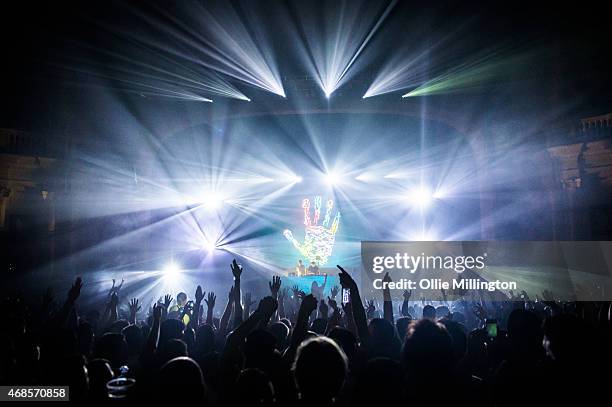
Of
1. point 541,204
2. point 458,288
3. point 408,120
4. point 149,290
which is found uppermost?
point 408,120

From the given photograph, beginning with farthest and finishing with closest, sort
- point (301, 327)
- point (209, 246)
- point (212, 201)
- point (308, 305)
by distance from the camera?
1. point (212, 201)
2. point (209, 246)
3. point (308, 305)
4. point (301, 327)

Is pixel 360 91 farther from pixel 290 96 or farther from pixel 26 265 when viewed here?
Result: pixel 26 265

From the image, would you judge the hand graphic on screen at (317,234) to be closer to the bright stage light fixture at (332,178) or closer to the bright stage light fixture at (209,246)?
the bright stage light fixture at (332,178)

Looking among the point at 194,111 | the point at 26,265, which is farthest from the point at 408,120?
the point at 26,265

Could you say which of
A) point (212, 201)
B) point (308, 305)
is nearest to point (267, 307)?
point (308, 305)

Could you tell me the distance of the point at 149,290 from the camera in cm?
1855

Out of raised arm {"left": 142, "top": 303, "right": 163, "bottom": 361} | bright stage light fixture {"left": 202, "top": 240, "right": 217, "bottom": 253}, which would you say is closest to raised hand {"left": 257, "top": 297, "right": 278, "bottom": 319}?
raised arm {"left": 142, "top": 303, "right": 163, "bottom": 361}

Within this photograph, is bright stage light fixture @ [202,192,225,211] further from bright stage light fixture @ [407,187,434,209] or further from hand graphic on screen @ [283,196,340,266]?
bright stage light fixture @ [407,187,434,209]

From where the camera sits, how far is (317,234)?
22.5 m

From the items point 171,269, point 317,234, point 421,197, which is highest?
point 421,197

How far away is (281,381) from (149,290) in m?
17.3

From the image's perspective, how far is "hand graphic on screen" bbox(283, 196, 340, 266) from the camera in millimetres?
22344

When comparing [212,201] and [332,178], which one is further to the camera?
[332,178]

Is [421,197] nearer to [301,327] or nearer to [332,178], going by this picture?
[332,178]
